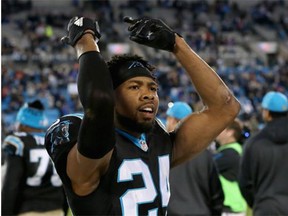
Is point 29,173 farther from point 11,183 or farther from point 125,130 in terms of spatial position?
point 125,130

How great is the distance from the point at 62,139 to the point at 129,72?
1.32ft

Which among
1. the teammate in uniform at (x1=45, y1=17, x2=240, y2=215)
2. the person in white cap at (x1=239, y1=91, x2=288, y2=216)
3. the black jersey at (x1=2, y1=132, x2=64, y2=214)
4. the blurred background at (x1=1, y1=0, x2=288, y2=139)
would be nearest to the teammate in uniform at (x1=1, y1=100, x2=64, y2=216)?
the black jersey at (x1=2, y1=132, x2=64, y2=214)

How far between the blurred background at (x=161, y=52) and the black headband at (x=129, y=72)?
14.8 meters

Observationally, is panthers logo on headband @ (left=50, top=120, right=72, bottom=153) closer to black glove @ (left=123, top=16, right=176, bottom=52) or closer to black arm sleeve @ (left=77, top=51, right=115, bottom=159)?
black arm sleeve @ (left=77, top=51, right=115, bottom=159)

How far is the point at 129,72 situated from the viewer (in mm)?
2205

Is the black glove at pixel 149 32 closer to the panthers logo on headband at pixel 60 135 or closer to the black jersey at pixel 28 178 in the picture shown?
the panthers logo on headband at pixel 60 135

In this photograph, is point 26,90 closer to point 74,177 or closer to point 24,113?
point 24,113

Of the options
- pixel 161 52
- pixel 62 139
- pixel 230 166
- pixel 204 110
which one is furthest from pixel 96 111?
pixel 161 52

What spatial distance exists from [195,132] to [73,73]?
20493 mm

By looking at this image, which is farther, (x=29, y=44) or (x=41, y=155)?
(x=29, y=44)

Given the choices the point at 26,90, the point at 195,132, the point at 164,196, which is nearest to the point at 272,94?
the point at 195,132

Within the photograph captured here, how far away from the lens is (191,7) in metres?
32.6

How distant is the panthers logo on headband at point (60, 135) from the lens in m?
1.96

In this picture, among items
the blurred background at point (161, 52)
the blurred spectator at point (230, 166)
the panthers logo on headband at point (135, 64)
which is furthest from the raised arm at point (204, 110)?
the blurred background at point (161, 52)
